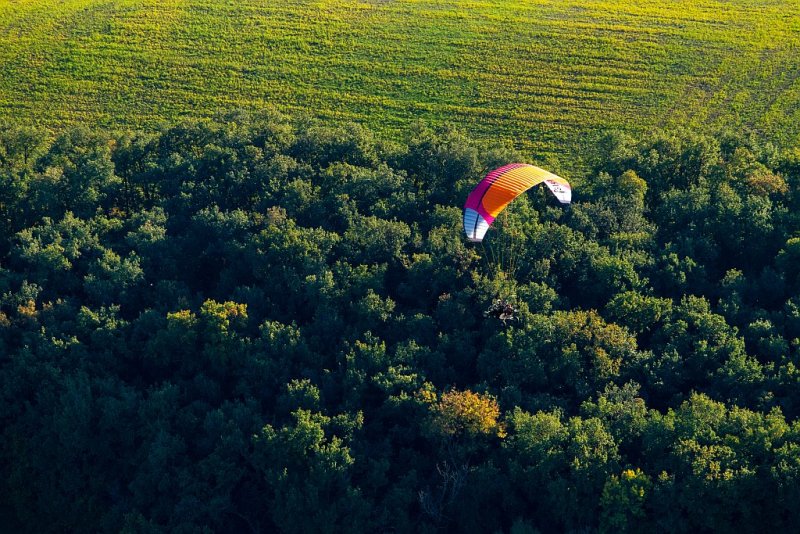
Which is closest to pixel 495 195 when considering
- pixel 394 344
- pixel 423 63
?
pixel 394 344

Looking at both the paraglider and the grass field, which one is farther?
the grass field

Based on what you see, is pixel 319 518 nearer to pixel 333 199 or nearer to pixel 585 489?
pixel 585 489

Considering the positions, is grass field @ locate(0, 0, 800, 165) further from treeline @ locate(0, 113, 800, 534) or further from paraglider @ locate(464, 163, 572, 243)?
paraglider @ locate(464, 163, 572, 243)

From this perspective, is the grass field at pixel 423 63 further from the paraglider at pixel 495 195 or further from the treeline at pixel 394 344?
the paraglider at pixel 495 195

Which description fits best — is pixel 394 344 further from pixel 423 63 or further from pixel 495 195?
pixel 423 63

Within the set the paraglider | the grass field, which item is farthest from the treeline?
the grass field
